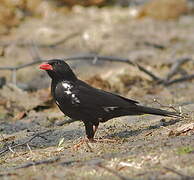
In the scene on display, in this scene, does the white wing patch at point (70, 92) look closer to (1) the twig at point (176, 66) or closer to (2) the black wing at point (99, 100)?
(2) the black wing at point (99, 100)

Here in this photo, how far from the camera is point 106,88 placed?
912cm

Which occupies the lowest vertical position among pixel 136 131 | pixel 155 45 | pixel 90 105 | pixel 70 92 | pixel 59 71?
pixel 155 45

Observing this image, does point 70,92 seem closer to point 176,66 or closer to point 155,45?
point 176,66

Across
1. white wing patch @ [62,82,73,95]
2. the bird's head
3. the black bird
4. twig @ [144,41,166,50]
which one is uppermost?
the bird's head

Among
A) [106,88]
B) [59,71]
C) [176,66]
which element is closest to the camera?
[59,71]

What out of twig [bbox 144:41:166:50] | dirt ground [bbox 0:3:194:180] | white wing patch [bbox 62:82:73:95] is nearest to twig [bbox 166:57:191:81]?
dirt ground [bbox 0:3:194:180]

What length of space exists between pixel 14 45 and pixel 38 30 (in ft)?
4.41

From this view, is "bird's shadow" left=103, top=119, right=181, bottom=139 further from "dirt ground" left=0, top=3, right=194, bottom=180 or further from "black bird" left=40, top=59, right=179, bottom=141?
"black bird" left=40, top=59, right=179, bottom=141

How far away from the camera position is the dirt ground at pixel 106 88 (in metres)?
4.19

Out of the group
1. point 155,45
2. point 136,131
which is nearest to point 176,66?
point 155,45

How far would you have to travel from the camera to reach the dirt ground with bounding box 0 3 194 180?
419 centimetres

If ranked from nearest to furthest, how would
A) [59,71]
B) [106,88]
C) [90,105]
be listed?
[90,105] < [59,71] < [106,88]

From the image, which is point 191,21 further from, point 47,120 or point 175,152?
point 175,152

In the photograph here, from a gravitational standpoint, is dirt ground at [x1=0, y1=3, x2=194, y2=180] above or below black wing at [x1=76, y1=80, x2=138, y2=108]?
below
